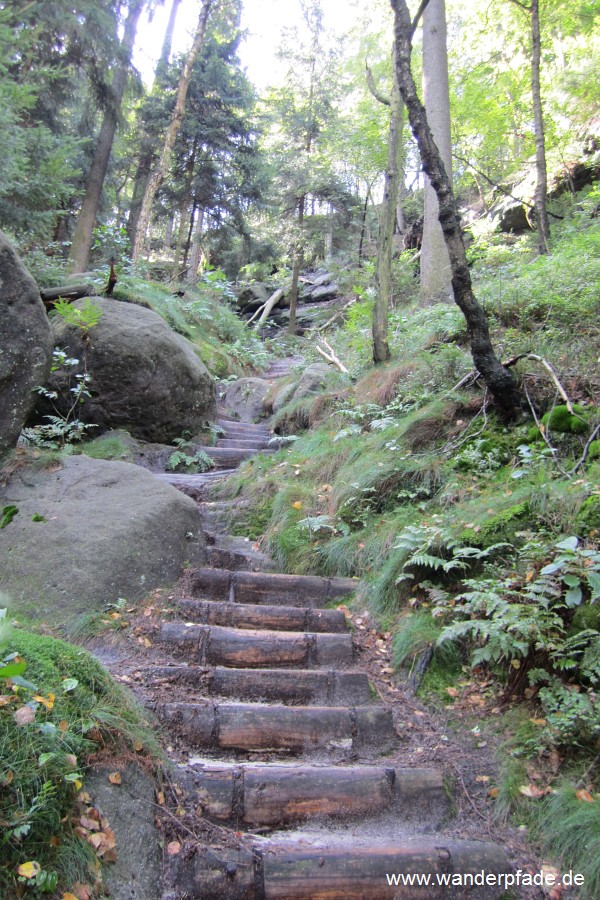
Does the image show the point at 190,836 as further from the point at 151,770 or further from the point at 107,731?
the point at 107,731

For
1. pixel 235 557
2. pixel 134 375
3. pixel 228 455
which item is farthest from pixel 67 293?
pixel 235 557

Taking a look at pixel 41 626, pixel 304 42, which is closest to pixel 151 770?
pixel 41 626

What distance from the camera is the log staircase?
219 cm

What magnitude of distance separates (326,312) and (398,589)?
16.2m

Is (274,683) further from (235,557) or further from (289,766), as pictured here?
(235,557)

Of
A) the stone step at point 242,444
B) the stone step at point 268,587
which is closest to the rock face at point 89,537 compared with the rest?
the stone step at point 268,587

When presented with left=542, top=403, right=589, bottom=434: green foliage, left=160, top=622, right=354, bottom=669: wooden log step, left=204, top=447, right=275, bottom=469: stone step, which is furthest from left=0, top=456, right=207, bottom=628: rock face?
left=542, top=403, right=589, bottom=434: green foliage

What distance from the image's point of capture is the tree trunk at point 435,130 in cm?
1007

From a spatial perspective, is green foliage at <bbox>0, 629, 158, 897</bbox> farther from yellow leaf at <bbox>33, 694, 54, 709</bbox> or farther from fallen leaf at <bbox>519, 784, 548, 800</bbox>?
fallen leaf at <bbox>519, 784, 548, 800</bbox>

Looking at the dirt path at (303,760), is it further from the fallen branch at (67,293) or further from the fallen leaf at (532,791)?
the fallen branch at (67,293)

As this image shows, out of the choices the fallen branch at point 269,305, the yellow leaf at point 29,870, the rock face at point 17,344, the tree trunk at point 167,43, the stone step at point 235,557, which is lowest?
the stone step at point 235,557

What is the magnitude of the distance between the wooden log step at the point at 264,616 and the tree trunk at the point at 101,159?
40.3 ft

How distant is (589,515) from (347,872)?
2455 millimetres

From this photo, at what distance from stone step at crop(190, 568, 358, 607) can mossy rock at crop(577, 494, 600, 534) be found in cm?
195
